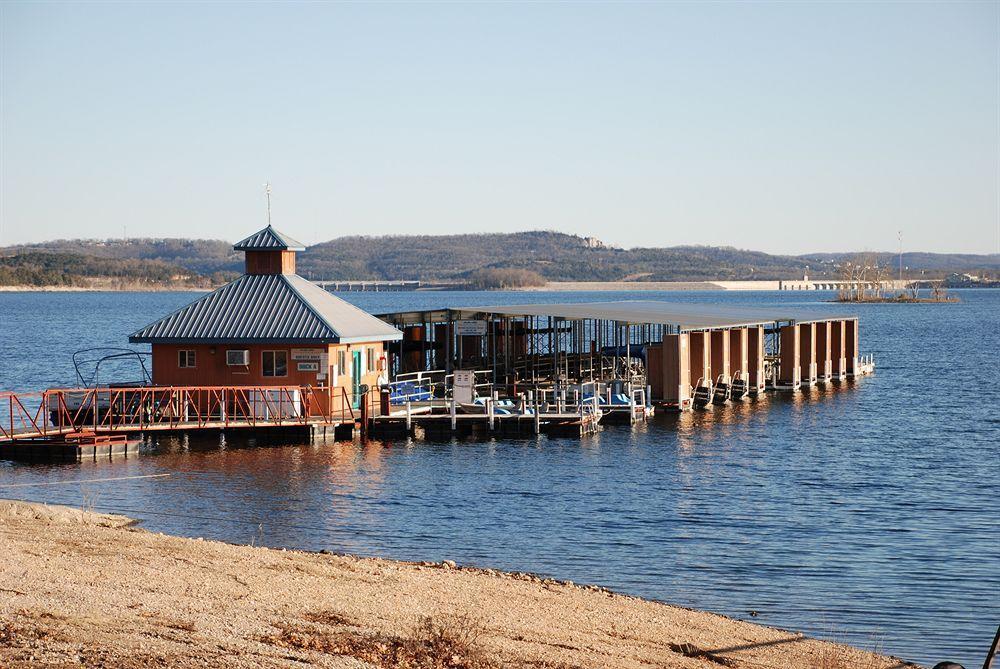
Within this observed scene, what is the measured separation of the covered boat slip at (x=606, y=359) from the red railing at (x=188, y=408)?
4429 mm

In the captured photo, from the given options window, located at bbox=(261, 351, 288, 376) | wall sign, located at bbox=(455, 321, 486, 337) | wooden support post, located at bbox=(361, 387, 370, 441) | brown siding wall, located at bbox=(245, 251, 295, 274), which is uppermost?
brown siding wall, located at bbox=(245, 251, 295, 274)

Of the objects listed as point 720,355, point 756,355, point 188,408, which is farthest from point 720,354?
point 188,408

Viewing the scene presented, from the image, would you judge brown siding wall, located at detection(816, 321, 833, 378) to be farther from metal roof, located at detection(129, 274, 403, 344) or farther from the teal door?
the teal door

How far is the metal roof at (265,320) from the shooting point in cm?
3922

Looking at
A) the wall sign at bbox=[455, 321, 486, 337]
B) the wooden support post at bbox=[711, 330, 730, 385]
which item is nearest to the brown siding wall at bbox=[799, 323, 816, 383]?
the wooden support post at bbox=[711, 330, 730, 385]

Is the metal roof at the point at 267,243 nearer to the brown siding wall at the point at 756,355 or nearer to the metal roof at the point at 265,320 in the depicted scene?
the metal roof at the point at 265,320

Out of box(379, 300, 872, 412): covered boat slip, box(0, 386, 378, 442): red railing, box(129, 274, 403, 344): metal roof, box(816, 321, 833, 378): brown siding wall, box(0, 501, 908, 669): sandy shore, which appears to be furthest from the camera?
box(816, 321, 833, 378): brown siding wall

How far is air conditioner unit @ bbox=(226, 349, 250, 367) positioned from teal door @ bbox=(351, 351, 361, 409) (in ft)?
11.5

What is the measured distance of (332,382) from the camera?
131 ft

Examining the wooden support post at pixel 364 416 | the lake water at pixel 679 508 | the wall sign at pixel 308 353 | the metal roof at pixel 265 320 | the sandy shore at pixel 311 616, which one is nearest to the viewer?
the sandy shore at pixel 311 616

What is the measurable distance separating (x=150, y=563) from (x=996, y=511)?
68.1 ft

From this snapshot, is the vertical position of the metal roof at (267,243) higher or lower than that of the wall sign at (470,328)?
higher

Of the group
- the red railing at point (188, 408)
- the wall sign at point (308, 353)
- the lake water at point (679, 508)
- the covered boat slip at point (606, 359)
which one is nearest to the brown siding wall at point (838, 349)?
the covered boat slip at point (606, 359)

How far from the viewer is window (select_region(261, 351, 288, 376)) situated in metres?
39.6
